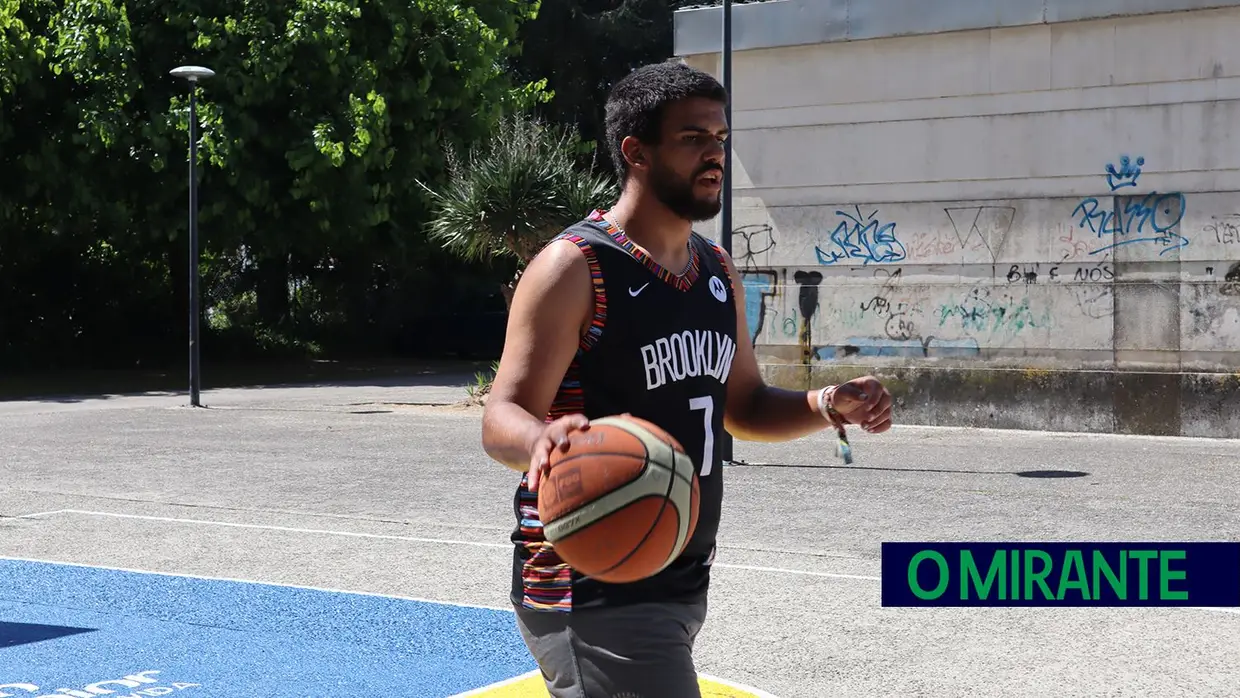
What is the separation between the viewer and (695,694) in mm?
3068

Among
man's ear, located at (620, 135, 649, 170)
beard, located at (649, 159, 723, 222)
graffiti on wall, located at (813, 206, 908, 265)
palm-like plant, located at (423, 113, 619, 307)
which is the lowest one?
beard, located at (649, 159, 723, 222)

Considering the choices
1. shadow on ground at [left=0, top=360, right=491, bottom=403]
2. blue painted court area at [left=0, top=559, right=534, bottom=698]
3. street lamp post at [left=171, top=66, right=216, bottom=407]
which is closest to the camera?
blue painted court area at [left=0, top=559, right=534, bottom=698]

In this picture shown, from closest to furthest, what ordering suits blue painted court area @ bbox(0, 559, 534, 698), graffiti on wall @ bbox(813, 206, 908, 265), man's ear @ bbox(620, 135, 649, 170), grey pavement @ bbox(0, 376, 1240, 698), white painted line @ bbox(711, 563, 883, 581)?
man's ear @ bbox(620, 135, 649, 170)
blue painted court area @ bbox(0, 559, 534, 698)
grey pavement @ bbox(0, 376, 1240, 698)
white painted line @ bbox(711, 563, 883, 581)
graffiti on wall @ bbox(813, 206, 908, 265)

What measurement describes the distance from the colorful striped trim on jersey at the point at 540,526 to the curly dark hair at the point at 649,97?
254 millimetres

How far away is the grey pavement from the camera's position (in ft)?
20.6

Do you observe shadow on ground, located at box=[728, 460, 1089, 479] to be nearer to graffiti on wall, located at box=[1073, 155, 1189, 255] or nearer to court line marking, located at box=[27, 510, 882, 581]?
graffiti on wall, located at box=[1073, 155, 1189, 255]

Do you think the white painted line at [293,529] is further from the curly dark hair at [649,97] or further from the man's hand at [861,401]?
the curly dark hair at [649,97]

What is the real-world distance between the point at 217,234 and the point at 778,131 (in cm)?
1392

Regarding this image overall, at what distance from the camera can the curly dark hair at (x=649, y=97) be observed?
3.16 meters

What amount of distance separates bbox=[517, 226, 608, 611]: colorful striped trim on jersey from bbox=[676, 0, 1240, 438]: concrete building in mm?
13466

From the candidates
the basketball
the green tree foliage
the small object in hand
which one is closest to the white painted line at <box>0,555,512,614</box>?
the small object in hand

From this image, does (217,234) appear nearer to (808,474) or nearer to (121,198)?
(121,198)

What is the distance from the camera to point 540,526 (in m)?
3.07

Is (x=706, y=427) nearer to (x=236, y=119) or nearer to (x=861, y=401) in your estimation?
(x=861, y=401)
